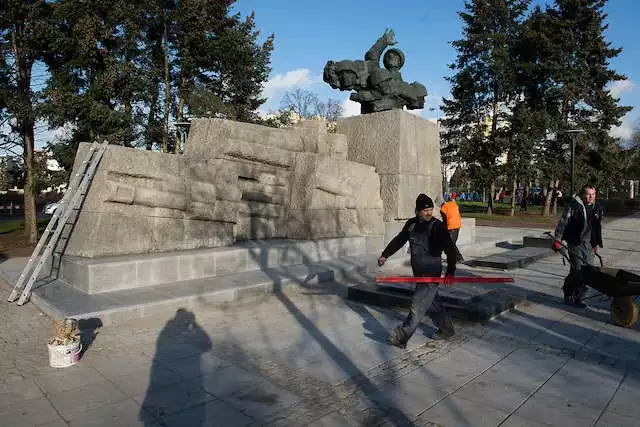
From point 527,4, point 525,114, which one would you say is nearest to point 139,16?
point 525,114

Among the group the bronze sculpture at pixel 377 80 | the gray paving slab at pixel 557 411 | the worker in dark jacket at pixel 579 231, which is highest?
the bronze sculpture at pixel 377 80

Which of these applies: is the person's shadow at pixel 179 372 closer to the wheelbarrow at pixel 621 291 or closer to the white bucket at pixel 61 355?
the white bucket at pixel 61 355

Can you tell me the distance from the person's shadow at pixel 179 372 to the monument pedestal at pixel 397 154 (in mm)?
6236

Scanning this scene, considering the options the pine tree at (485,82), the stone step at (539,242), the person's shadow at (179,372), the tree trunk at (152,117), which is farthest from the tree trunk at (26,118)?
the pine tree at (485,82)

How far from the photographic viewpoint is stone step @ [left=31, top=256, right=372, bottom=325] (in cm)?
550

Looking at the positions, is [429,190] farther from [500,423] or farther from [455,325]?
[500,423]

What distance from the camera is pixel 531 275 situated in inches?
352

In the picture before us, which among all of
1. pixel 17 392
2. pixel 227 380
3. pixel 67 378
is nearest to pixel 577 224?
pixel 227 380

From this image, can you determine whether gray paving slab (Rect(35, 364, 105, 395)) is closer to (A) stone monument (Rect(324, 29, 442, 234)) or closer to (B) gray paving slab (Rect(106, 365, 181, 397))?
(B) gray paving slab (Rect(106, 365, 181, 397))

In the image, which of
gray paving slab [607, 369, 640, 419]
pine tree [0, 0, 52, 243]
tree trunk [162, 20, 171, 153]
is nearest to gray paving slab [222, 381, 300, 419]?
gray paving slab [607, 369, 640, 419]

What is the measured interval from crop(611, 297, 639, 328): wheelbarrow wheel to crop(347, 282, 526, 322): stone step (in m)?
1.19

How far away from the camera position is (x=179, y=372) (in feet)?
13.4

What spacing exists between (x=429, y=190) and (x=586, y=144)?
22.4 m

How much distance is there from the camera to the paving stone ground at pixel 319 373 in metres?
3.31
